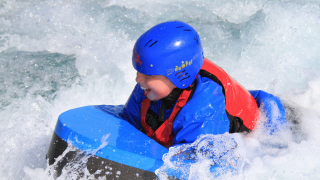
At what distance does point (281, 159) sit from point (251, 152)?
0.71 ft

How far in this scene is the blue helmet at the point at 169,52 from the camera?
1836mm

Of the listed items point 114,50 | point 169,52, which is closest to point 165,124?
point 169,52

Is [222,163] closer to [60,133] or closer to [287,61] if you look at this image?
[60,133]

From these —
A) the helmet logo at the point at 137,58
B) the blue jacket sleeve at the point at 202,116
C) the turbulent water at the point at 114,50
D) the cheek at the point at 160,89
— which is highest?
the helmet logo at the point at 137,58

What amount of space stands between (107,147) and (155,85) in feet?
1.67

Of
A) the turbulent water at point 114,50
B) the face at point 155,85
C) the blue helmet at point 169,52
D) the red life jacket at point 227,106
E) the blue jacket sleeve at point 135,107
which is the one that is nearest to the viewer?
the blue helmet at point 169,52

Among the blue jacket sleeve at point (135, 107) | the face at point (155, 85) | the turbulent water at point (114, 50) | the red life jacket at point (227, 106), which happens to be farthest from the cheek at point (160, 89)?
the turbulent water at point (114, 50)

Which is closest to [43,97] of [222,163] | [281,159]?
[222,163]

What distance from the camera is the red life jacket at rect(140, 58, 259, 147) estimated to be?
205 cm

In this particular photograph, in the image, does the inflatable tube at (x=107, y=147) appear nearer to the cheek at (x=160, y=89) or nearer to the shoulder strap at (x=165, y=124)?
the shoulder strap at (x=165, y=124)

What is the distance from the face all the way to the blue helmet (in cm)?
6

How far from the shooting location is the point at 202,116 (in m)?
1.91

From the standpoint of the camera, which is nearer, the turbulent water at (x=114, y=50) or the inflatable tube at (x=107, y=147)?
the inflatable tube at (x=107, y=147)

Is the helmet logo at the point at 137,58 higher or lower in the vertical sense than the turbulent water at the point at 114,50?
higher
